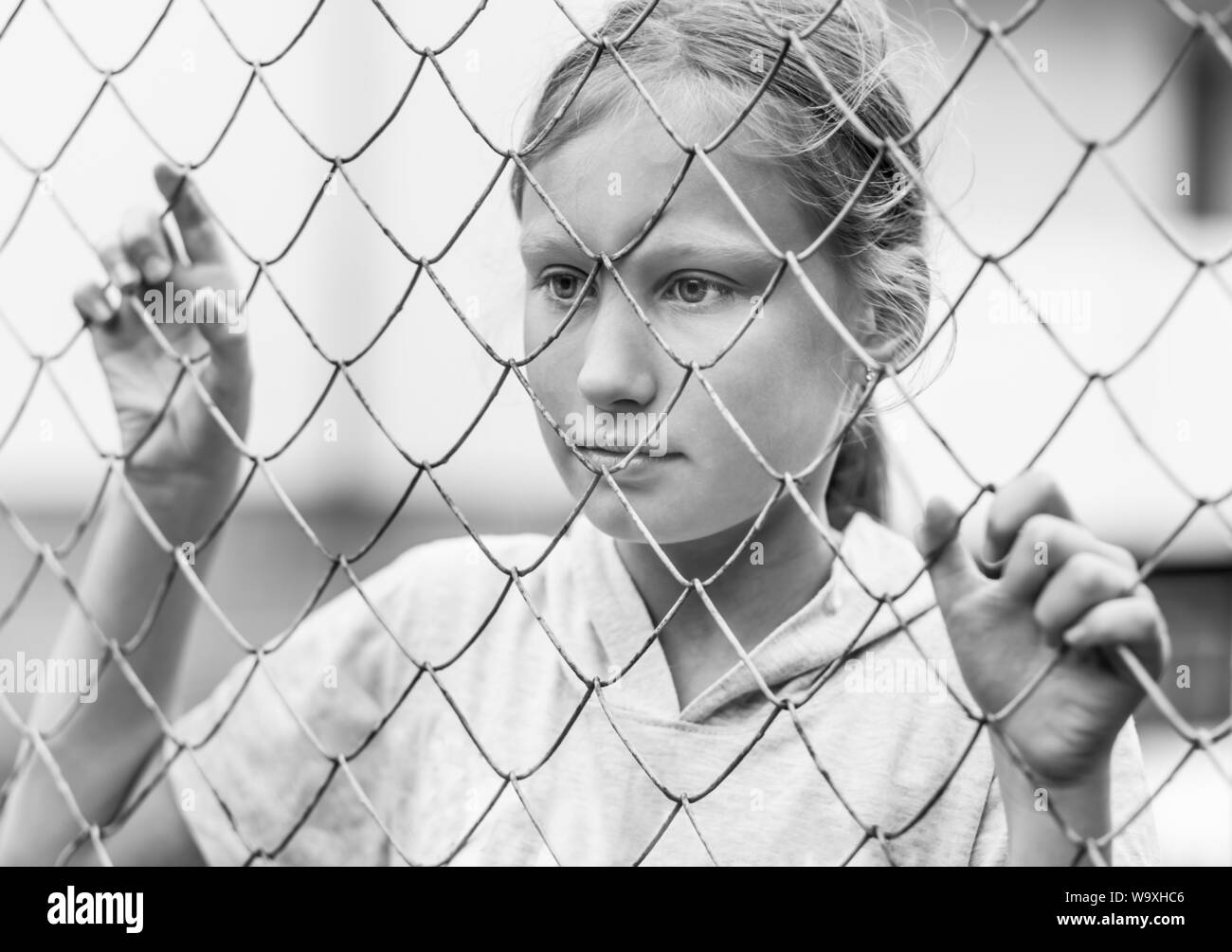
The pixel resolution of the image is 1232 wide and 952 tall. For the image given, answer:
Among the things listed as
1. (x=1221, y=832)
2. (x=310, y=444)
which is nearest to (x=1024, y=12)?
(x=1221, y=832)

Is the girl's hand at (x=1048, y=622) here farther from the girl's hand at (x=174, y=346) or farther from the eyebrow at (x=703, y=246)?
the girl's hand at (x=174, y=346)

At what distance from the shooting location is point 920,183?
0.67 meters

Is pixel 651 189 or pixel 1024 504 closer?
pixel 1024 504

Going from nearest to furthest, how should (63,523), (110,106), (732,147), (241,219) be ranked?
(732,147) → (110,106) → (241,219) → (63,523)

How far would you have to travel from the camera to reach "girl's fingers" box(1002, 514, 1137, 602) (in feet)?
2.20

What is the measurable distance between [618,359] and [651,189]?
0.12 m

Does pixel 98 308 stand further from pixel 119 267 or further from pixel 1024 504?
pixel 1024 504

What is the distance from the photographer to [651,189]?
88 cm

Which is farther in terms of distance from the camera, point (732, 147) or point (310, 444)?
point (310, 444)

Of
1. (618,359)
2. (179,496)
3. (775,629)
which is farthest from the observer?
(179,496)

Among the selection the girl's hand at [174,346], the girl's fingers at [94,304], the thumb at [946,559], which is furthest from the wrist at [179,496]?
the thumb at [946,559]

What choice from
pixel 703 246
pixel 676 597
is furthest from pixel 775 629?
pixel 703 246

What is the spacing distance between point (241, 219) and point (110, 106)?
42 cm
